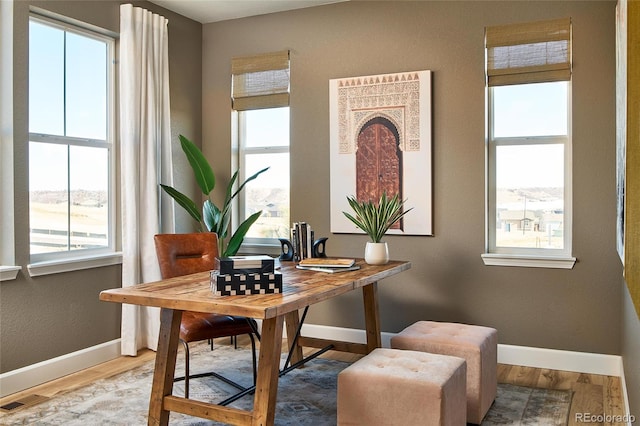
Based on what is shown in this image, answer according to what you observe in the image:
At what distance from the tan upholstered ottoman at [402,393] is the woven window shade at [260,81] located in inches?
114

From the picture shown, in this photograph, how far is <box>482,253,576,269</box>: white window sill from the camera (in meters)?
3.92

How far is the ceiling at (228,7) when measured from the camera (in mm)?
4648

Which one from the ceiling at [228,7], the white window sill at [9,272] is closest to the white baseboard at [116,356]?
the white window sill at [9,272]

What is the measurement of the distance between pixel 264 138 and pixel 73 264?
1.96 m

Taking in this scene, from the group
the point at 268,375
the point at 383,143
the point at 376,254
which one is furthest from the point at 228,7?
the point at 268,375

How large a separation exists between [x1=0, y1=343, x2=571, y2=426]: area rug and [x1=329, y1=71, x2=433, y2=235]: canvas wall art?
1.34 m

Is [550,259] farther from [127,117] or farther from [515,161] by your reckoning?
[127,117]

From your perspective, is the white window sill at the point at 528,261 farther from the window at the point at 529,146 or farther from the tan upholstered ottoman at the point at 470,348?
the tan upholstered ottoman at the point at 470,348

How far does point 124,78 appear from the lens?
167 inches

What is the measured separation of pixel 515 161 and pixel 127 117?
114 inches

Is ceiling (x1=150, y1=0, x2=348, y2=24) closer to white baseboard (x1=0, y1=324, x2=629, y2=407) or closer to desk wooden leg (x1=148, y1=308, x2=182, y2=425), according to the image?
white baseboard (x1=0, y1=324, x2=629, y2=407)

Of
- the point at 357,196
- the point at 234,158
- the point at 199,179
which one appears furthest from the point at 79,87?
the point at 357,196

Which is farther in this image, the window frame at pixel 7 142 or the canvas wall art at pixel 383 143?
the canvas wall art at pixel 383 143

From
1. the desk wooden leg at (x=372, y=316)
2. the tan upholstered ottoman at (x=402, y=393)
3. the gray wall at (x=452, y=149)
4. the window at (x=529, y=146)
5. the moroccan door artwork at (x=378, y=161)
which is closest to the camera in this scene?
the tan upholstered ottoman at (x=402, y=393)
